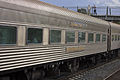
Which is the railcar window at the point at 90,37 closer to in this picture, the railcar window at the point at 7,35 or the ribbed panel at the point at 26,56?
the ribbed panel at the point at 26,56

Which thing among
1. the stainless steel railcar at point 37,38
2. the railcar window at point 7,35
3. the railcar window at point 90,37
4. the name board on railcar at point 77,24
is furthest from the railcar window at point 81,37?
the railcar window at point 7,35

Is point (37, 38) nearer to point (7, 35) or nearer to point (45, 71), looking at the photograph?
point (7, 35)

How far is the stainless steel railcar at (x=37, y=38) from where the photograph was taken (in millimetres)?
4750

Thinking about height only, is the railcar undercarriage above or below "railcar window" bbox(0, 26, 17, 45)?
below

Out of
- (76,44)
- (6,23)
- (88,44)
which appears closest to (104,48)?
(88,44)

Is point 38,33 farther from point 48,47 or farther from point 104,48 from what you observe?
point 104,48

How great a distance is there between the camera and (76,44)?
8273 millimetres

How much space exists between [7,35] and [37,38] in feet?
4.27

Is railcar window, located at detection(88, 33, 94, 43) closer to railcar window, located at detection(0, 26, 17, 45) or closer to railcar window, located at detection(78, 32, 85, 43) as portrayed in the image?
railcar window, located at detection(78, 32, 85, 43)

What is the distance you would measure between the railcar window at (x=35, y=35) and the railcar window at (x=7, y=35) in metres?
0.61

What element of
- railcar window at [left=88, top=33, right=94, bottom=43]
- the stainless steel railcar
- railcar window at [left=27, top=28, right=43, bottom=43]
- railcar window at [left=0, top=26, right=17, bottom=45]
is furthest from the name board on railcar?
railcar window at [left=0, top=26, right=17, bottom=45]

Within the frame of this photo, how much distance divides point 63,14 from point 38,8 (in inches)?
66.6

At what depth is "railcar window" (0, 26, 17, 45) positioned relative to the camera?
4590 mm

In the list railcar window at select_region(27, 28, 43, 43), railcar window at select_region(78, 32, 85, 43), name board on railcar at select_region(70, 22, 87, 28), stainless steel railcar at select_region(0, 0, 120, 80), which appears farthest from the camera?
railcar window at select_region(78, 32, 85, 43)
